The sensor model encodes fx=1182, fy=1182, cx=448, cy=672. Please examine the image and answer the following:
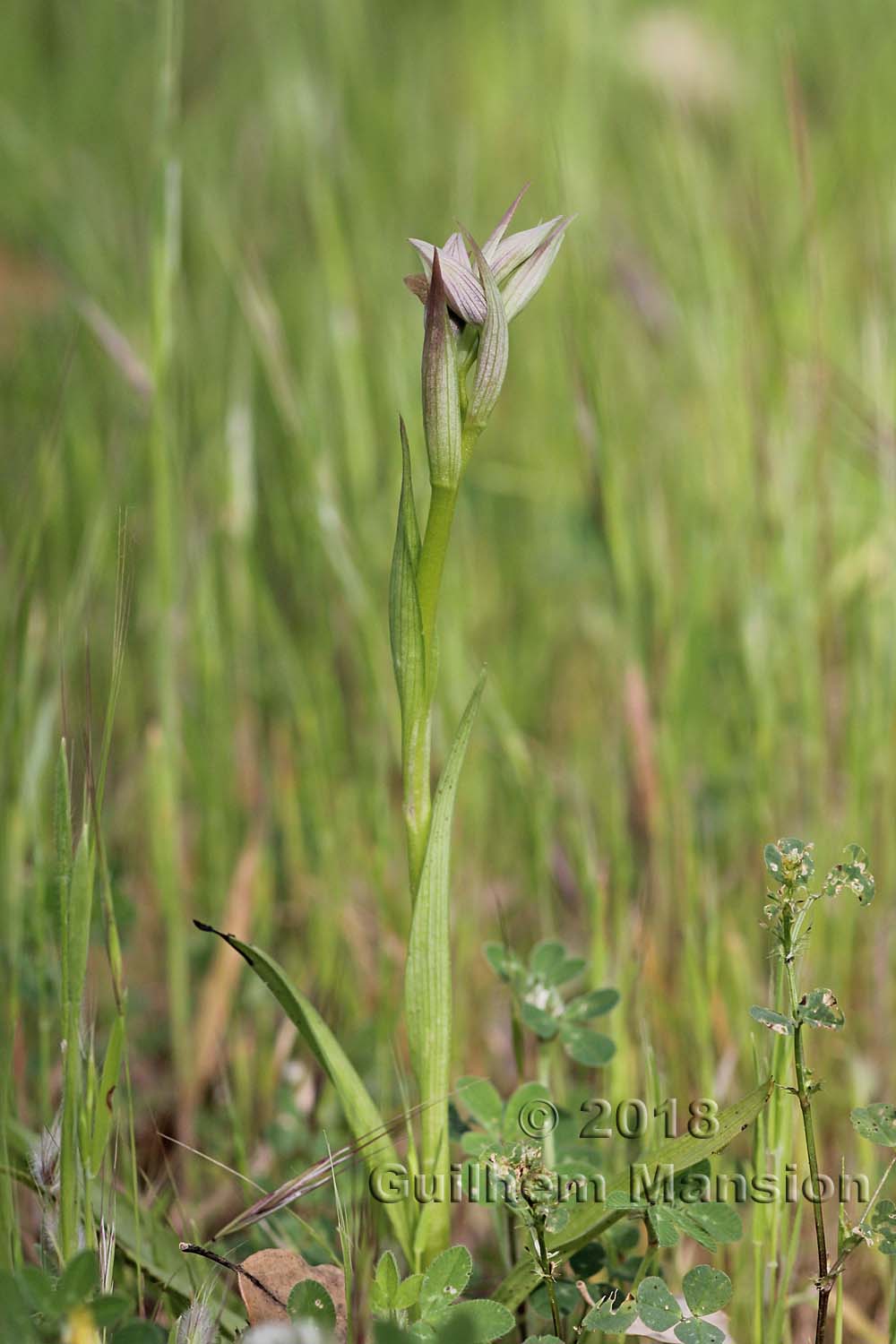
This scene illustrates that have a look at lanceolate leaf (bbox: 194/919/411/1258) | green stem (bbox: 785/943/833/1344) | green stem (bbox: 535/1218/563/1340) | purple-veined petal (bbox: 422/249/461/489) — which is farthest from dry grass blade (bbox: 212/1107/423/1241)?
purple-veined petal (bbox: 422/249/461/489)

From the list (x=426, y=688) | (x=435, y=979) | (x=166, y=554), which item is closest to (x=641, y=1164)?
(x=435, y=979)

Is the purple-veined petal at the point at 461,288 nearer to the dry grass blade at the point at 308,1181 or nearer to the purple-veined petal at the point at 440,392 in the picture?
the purple-veined petal at the point at 440,392

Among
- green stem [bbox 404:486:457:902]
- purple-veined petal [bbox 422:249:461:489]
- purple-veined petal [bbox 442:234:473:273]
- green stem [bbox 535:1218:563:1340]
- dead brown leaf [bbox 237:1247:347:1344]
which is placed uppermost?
purple-veined petal [bbox 442:234:473:273]

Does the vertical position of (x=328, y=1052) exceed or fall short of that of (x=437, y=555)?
it falls short

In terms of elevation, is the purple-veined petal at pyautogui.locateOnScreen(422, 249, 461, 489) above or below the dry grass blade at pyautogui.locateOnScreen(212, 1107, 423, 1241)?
above

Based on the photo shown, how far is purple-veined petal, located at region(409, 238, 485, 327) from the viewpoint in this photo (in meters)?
0.76

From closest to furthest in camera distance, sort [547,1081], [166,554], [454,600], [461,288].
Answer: [461,288] < [547,1081] < [166,554] < [454,600]

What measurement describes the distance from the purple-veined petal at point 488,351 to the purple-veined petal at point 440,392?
0.6 inches

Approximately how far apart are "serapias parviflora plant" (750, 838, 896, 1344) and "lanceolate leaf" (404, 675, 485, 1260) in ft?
0.72

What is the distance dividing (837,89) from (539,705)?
2.28 metres

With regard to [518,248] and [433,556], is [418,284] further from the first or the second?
[433,556]

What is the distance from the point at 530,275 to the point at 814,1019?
547 millimetres

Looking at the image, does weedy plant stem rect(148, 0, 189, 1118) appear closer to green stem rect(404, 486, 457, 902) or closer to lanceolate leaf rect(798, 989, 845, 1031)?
green stem rect(404, 486, 457, 902)

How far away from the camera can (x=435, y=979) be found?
844mm
